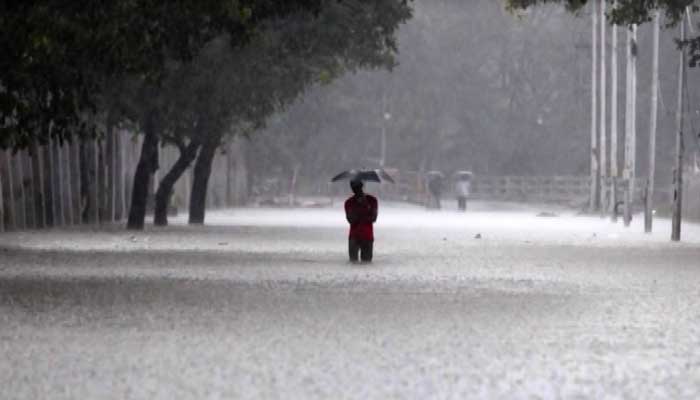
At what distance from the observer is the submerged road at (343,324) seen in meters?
12.5

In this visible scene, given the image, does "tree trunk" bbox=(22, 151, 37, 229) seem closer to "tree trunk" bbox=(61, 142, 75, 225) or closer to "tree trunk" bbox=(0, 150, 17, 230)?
"tree trunk" bbox=(0, 150, 17, 230)

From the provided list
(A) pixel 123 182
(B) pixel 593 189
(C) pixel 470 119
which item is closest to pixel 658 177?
(C) pixel 470 119

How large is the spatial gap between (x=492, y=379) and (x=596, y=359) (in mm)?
1579

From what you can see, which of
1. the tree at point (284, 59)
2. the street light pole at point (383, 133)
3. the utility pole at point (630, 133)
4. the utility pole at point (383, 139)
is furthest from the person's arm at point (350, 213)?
A: the utility pole at point (383, 139)

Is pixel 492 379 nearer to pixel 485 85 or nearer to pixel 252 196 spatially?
pixel 252 196

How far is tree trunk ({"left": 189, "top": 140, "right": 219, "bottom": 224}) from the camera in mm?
50188

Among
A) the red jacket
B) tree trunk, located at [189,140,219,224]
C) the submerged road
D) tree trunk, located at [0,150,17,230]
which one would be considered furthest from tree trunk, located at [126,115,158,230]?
the red jacket

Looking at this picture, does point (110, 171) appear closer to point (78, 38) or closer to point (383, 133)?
point (78, 38)

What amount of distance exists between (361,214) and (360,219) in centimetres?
22

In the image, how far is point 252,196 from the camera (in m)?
94.7

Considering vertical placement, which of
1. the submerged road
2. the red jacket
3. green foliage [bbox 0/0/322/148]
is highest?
green foliage [bbox 0/0/322/148]

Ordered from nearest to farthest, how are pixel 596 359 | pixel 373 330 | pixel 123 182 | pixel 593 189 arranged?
pixel 596 359 < pixel 373 330 < pixel 123 182 < pixel 593 189

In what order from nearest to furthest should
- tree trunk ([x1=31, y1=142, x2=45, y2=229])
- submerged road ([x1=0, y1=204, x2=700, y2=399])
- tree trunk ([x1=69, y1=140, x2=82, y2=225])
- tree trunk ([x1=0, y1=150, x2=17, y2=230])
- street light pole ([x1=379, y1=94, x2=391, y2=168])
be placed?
submerged road ([x1=0, y1=204, x2=700, y2=399])
tree trunk ([x1=0, y1=150, x2=17, y2=230])
tree trunk ([x1=31, y1=142, x2=45, y2=229])
tree trunk ([x1=69, y1=140, x2=82, y2=225])
street light pole ([x1=379, y1=94, x2=391, y2=168])

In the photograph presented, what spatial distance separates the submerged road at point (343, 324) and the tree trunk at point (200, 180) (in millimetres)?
16829
